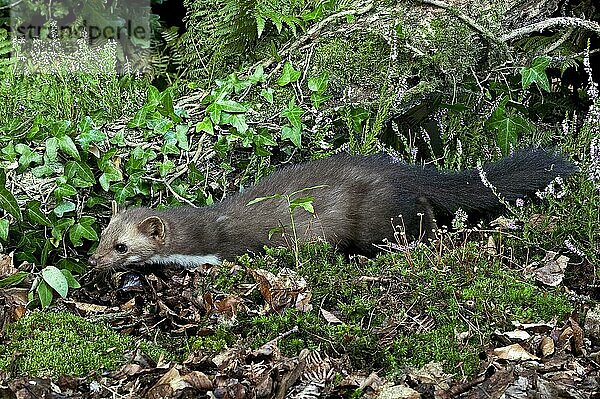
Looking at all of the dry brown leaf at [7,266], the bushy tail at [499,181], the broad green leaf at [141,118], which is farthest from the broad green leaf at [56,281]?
the bushy tail at [499,181]

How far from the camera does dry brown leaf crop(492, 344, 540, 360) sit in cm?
370

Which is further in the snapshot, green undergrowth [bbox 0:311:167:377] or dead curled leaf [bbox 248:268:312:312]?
dead curled leaf [bbox 248:268:312:312]

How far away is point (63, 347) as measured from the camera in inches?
158

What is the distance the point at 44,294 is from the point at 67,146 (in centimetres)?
108

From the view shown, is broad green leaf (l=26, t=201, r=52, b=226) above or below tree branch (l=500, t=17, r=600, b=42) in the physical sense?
below

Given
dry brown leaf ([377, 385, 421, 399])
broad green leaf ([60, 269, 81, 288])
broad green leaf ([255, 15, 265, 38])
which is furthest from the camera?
broad green leaf ([255, 15, 265, 38])

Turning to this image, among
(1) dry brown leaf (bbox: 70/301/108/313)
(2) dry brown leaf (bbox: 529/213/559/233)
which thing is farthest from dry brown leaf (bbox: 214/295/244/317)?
(2) dry brown leaf (bbox: 529/213/559/233)

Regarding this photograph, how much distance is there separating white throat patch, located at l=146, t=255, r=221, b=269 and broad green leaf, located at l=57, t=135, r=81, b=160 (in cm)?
86

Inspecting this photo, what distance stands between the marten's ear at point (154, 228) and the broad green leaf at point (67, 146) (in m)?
0.62

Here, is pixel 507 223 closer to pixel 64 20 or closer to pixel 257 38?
pixel 257 38

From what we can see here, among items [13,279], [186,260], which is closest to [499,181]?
[186,260]

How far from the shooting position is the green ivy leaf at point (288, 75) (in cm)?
605

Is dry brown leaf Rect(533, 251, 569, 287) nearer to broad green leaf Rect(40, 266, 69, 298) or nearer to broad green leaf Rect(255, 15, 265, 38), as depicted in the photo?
broad green leaf Rect(40, 266, 69, 298)

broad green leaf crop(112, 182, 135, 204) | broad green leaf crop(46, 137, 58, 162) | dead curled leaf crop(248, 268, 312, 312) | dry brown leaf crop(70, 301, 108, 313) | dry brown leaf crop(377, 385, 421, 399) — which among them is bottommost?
dry brown leaf crop(70, 301, 108, 313)
